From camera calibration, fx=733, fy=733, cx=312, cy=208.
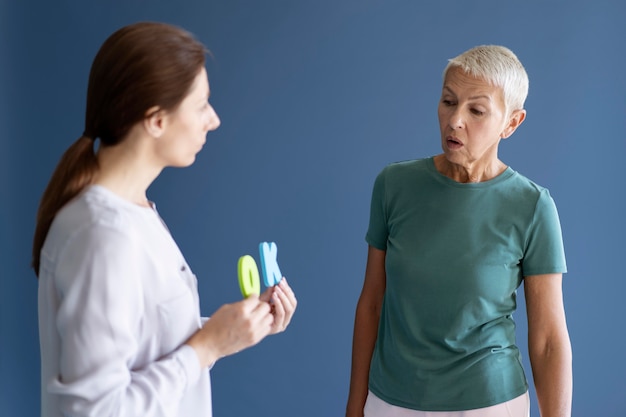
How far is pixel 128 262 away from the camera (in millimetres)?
1016

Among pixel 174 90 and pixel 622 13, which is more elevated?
pixel 622 13

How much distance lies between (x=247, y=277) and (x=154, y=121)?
1.01 ft

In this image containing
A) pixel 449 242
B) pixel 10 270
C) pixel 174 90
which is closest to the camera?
pixel 174 90

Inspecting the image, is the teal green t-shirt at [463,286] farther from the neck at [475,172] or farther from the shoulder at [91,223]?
the shoulder at [91,223]

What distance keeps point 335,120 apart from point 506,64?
1.14 meters

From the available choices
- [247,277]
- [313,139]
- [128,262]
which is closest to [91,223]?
[128,262]

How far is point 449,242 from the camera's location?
1.51 m

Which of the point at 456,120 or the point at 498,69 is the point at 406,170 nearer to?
the point at 456,120

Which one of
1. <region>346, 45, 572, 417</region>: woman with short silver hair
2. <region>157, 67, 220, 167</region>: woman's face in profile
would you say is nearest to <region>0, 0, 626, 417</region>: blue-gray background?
<region>346, 45, 572, 417</region>: woman with short silver hair

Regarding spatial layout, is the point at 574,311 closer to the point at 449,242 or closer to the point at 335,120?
the point at 335,120

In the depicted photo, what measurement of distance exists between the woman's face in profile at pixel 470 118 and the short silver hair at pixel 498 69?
0.01m

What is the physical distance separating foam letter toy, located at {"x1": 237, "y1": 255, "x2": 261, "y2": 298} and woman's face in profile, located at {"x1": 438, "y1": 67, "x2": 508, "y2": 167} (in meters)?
0.52

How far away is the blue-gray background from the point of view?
256cm

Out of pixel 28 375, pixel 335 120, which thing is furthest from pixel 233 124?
pixel 28 375
